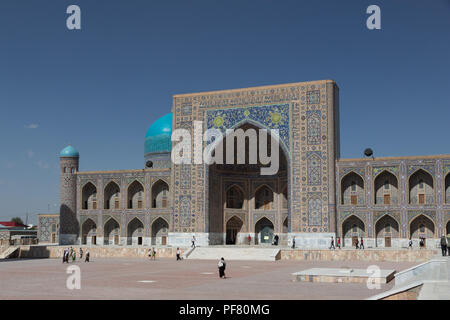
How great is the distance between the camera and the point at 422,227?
30.5 meters

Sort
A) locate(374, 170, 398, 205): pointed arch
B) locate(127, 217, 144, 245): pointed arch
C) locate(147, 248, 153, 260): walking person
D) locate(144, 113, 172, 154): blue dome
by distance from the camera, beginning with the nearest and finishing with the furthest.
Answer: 1. locate(147, 248, 153, 260): walking person
2. locate(374, 170, 398, 205): pointed arch
3. locate(127, 217, 144, 245): pointed arch
4. locate(144, 113, 172, 154): blue dome

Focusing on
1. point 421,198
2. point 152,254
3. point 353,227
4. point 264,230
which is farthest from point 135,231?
point 421,198

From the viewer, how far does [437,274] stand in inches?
546

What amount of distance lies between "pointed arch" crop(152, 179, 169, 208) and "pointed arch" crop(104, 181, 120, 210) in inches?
108

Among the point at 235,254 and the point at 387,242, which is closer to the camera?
the point at 235,254

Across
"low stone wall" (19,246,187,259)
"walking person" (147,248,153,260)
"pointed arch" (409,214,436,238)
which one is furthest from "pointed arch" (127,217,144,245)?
"pointed arch" (409,214,436,238)

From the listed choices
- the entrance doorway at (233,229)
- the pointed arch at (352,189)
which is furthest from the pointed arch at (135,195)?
the pointed arch at (352,189)

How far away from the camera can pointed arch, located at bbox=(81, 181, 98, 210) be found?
38.4 meters

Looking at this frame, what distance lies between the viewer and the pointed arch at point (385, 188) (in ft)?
102

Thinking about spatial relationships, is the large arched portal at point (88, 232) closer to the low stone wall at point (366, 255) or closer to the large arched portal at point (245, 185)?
the large arched portal at point (245, 185)

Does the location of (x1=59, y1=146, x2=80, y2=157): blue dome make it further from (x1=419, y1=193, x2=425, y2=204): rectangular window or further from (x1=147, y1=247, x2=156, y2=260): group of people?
(x1=419, y1=193, x2=425, y2=204): rectangular window

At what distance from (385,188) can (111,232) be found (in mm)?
18222

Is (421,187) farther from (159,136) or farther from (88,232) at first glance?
(88,232)
